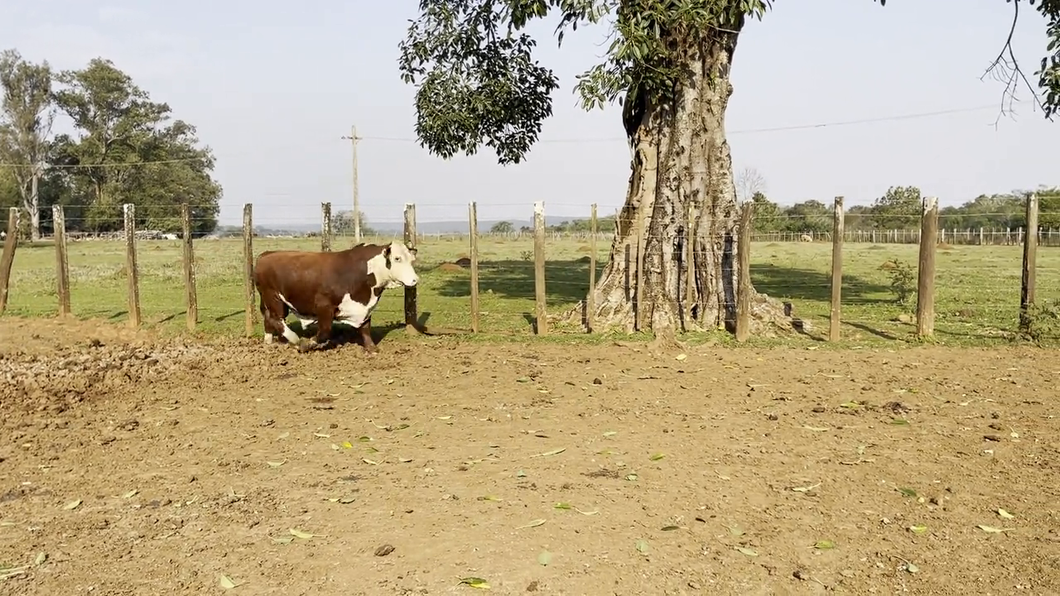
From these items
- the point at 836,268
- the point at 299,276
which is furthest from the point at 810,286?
the point at 299,276

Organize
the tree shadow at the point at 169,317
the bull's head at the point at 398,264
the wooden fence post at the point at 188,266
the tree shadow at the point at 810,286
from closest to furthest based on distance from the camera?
the bull's head at the point at 398,264
the wooden fence post at the point at 188,266
the tree shadow at the point at 169,317
the tree shadow at the point at 810,286

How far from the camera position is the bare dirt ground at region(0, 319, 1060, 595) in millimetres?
4066

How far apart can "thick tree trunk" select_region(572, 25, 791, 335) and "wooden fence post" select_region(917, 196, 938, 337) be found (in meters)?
1.67

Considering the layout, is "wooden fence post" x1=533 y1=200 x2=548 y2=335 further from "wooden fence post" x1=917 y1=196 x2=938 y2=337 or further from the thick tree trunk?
"wooden fence post" x1=917 y1=196 x2=938 y2=337

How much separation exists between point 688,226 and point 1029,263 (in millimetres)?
4175

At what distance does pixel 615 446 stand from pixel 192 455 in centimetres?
302

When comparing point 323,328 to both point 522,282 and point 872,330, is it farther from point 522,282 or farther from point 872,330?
point 522,282

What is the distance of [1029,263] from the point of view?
34.4 ft

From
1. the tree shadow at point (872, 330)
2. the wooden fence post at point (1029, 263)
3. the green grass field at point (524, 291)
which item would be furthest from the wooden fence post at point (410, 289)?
the wooden fence post at point (1029, 263)

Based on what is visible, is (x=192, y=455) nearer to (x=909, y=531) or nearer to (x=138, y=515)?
(x=138, y=515)

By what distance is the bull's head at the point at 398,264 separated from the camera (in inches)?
402

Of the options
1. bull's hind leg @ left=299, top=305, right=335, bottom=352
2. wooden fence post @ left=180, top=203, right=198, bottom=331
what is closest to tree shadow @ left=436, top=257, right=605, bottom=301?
bull's hind leg @ left=299, top=305, right=335, bottom=352

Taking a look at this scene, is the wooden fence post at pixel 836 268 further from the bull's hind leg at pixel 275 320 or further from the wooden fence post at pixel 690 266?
the bull's hind leg at pixel 275 320

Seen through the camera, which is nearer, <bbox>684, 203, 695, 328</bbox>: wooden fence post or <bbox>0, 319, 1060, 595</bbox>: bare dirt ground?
<bbox>0, 319, 1060, 595</bbox>: bare dirt ground
